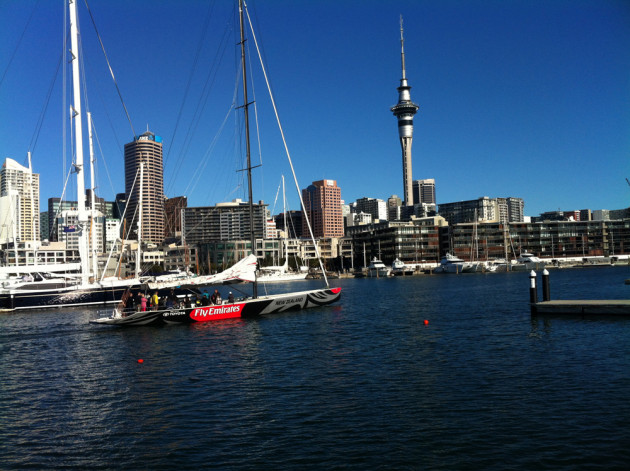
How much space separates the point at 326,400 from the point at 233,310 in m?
24.2

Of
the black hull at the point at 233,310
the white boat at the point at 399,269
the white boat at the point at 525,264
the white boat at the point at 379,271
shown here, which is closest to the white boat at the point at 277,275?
the white boat at the point at 379,271

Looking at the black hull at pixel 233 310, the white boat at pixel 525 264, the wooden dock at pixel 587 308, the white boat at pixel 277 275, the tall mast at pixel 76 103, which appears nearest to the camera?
the wooden dock at pixel 587 308

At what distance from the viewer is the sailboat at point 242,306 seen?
3866 centimetres

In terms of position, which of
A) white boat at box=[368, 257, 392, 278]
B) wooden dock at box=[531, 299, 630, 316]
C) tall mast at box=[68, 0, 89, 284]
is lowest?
white boat at box=[368, 257, 392, 278]

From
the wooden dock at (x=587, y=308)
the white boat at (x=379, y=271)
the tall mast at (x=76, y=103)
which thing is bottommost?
the white boat at (x=379, y=271)

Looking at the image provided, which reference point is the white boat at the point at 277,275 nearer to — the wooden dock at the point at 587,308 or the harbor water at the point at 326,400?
the wooden dock at the point at 587,308

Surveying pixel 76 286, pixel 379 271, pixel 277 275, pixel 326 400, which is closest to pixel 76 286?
pixel 76 286

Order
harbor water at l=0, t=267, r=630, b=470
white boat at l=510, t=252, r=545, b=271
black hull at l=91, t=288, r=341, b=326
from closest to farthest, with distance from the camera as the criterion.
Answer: harbor water at l=0, t=267, r=630, b=470
black hull at l=91, t=288, r=341, b=326
white boat at l=510, t=252, r=545, b=271

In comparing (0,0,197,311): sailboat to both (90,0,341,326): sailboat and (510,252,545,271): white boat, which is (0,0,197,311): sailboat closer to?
(90,0,341,326): sailboat

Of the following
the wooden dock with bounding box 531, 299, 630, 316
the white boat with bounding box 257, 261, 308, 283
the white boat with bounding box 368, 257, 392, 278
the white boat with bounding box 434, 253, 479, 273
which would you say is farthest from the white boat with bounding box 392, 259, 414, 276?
the wooden dock with bounding box 531, 299, 630, 316

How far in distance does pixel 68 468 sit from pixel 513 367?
16.7 meters

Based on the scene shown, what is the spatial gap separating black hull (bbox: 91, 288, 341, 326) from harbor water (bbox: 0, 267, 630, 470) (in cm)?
426

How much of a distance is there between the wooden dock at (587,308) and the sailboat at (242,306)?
1745 cm

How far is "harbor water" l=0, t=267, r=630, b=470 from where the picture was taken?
1376 cm
